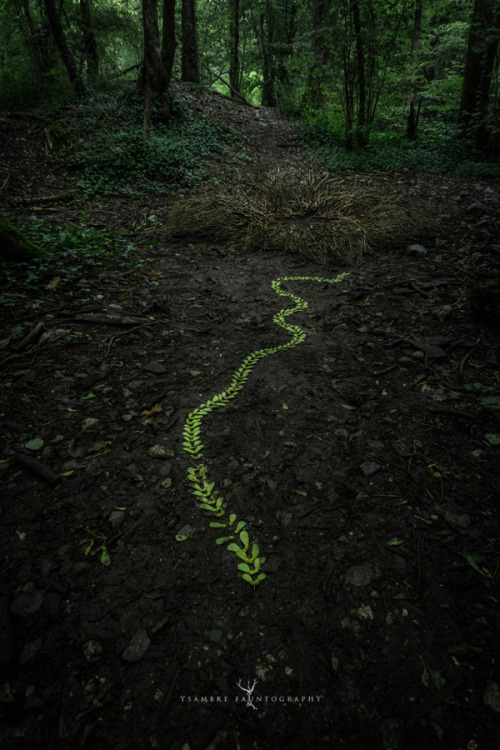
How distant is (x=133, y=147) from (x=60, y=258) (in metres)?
4.87

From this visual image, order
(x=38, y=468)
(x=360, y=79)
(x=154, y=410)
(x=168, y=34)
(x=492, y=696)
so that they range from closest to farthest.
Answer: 1. (x=492, y=696)
2. (x=38, y=468)
3. (x=154, y=410)
4. (x=360, y=79)
5. (x=168, y=34)

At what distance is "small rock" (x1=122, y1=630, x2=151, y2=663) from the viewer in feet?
4.09

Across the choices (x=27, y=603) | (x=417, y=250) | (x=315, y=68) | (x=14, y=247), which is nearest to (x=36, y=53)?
(x=315, y=68)

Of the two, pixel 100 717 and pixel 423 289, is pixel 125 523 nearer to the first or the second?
pixel 100 717

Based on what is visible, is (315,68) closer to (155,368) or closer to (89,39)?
(89,39)

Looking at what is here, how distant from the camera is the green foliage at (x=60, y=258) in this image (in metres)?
3.26

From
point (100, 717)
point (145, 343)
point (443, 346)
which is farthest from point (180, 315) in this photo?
point (100, 717)

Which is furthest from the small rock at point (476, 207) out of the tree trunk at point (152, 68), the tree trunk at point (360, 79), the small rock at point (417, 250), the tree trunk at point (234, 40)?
the tree trunk at point (234, 40)

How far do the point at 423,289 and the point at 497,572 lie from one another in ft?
9.89

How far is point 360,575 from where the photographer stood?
1488mm

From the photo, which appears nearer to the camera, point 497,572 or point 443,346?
point 497,572

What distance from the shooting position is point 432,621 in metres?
1.30

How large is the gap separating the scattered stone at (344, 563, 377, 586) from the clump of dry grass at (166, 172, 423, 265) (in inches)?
164

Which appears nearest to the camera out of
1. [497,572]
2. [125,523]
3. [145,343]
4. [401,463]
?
[497,572]
